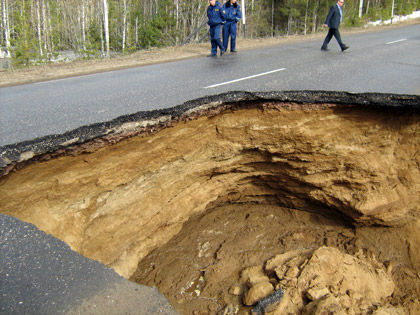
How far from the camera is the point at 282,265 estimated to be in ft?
11.6

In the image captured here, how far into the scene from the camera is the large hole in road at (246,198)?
2.87 meters

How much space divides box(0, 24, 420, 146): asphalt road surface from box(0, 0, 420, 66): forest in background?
9.54 metres

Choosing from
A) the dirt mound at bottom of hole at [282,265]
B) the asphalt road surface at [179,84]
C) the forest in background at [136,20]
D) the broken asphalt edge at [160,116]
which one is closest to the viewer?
the broken asphalt edge at [160,116]

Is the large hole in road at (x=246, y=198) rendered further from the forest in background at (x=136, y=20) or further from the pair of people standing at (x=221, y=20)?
the forest in background at (x=136, y=20)

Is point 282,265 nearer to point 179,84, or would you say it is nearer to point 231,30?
point 179,84

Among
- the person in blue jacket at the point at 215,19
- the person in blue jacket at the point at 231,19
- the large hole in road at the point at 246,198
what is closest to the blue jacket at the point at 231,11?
the person in blue jacket at the point at 231,19

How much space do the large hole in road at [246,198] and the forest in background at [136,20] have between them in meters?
14.6

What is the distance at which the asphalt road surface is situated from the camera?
14.3 ft

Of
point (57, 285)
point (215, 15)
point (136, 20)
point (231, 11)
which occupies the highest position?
point (136, 20)

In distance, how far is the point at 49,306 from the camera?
1.46 metres

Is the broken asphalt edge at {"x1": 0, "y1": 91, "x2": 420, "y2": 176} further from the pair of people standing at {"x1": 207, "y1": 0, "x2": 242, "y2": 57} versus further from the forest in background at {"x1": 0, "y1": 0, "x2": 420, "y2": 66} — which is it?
the forest in background at {"x1": 0, "y1": 0, "x2": 420, "y2": 66}

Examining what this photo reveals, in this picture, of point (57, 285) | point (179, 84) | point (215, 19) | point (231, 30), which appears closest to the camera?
point (57, 285)

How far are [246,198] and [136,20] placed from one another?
68.2ft

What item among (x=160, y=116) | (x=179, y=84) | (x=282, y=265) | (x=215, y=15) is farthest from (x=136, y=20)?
(x=282, y=265)
